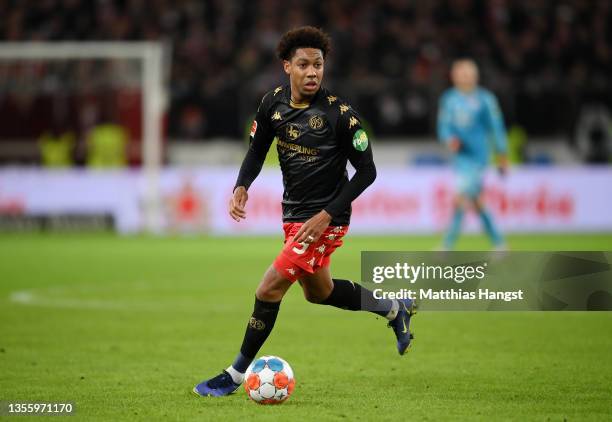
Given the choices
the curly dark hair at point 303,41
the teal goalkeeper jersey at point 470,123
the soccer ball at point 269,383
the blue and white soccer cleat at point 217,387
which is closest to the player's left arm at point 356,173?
the curly dark hair at point 303,41

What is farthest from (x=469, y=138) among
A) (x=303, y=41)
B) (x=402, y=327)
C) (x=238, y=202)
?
(x=303, y=41)

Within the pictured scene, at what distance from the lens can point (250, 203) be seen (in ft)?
68.9

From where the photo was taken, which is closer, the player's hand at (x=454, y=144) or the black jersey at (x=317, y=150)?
the black jersey at (x=317, y=150)

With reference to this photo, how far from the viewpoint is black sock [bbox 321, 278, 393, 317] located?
6758 millimetres

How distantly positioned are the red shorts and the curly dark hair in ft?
Answer: 3.32

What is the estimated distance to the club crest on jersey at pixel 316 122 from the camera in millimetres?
6215

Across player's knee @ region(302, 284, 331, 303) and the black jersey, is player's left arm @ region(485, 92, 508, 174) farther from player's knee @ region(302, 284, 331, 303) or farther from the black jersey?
the black jersey

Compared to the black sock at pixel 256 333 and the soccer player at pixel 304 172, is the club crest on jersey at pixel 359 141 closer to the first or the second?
the soccer player at pixel 304 172

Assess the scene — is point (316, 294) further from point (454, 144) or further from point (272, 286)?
point (454, 144)

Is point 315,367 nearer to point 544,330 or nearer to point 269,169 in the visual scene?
point 544,330

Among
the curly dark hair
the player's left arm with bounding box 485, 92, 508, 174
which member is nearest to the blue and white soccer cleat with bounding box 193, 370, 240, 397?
the curly dark hair

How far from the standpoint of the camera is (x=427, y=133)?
24.3 m

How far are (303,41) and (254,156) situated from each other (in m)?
0.81

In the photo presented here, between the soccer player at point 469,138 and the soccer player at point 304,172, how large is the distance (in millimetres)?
8430
